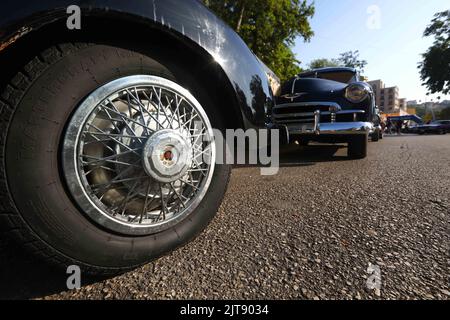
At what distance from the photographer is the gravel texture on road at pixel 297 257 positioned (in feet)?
2.95

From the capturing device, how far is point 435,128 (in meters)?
22.0

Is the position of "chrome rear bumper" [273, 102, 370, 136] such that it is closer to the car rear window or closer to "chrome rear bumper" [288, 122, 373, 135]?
"chrome rear bumper" [288, 122, 373, 135]

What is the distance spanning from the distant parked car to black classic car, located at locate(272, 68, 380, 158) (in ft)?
82.3

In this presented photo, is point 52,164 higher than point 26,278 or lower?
higher

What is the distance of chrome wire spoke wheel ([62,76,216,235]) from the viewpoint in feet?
3.01

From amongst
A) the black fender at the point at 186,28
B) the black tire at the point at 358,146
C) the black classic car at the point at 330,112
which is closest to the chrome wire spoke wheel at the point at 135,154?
the black fender at the point at 186,28

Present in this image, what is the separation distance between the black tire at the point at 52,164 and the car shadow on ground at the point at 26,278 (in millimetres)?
89

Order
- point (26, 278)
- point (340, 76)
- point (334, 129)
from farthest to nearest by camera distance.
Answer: point (340, 76)
point (334, 129)
point (26, 278)

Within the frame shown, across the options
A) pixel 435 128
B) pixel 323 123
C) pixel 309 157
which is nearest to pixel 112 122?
pixel 323 123

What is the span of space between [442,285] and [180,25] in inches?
58.8

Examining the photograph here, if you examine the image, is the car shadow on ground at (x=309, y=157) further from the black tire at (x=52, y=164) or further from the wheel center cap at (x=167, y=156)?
the black tire at (x=52, y=164)

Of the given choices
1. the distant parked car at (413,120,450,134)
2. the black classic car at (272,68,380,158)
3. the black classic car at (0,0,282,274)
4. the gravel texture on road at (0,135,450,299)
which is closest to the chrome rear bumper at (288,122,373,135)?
the black classic car at (272,68,380,158)

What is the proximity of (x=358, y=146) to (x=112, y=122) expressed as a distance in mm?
3766

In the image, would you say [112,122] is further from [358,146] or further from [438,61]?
[438,61]
